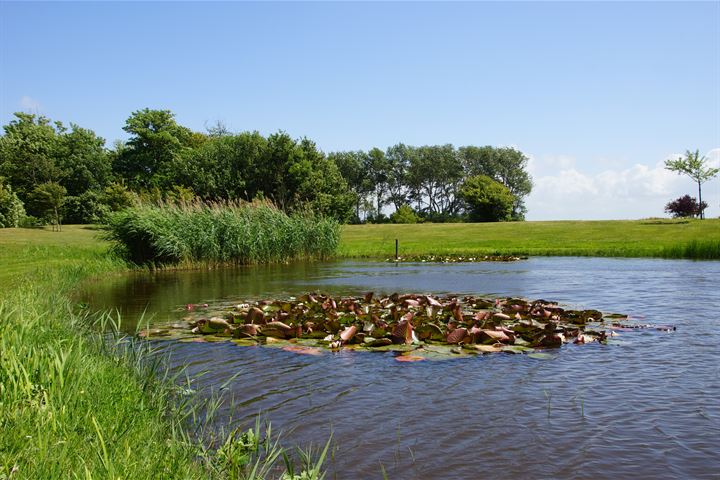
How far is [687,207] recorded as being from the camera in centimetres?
5309

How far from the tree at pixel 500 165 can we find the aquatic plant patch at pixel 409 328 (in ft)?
273

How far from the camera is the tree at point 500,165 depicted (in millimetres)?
92062

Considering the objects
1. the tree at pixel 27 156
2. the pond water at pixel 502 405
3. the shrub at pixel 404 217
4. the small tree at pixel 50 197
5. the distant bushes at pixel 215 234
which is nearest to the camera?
the pond water at pixel 502 405

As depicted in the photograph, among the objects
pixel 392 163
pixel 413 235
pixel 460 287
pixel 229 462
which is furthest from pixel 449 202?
pixel 229 462

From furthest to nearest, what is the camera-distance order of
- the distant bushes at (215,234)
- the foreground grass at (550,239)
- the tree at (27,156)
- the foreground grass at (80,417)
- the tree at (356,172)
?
the tree at (356,172) < the tree at (27,156) < the foreground grass at (550,239) < the distant bushes at (215,234) < the foreground grass at (80,417)

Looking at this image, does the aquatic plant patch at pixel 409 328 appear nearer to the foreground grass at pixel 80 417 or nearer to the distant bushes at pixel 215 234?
the foreground grass at pixel 80 417

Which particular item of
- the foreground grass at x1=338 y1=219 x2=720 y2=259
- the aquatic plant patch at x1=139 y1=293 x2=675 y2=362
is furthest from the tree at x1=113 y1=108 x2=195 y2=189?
the aquatic plant patch at x1=139 y1=293 x2=675 y2=362

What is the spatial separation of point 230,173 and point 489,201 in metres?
31.3

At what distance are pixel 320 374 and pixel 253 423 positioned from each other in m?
1.81

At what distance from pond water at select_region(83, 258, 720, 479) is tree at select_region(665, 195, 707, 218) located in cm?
4691

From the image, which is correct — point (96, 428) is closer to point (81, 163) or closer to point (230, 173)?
point (230, 173)

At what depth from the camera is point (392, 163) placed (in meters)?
94.0

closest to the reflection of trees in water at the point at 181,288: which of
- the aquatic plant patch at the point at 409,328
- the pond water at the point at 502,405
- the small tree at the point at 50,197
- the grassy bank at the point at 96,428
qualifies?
the aquatic plant patch at the point at 409,328

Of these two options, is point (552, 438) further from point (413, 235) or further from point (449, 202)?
point (449, 202)
